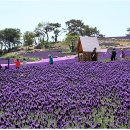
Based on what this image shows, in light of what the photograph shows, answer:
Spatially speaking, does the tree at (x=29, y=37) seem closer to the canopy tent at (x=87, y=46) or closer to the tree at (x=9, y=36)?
the tree at (x=9, y=36)

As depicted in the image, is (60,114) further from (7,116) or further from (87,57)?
(87,57)

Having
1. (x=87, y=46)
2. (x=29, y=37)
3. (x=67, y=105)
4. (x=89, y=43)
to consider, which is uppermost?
(x=89, y=43)

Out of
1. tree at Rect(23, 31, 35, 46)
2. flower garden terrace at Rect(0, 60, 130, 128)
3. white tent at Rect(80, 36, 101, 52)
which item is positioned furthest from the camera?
tree at Rect(23, 31, 35, 46)

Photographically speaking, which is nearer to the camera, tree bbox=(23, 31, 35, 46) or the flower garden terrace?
the flower garden terrace

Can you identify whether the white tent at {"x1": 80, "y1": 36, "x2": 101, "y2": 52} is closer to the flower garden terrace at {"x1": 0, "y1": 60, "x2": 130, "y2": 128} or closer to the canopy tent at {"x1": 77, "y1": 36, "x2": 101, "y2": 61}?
the canopy tent at {"x1": 77, "y1": 36, "x2": 101, "y2": 61}

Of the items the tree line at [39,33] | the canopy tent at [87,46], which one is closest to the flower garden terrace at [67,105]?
the canopy tent at [87,46]

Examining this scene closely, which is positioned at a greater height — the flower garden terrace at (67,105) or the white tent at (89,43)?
the white tent at (89,43)

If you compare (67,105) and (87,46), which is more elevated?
(87,46)

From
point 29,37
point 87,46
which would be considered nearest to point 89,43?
point 87,46

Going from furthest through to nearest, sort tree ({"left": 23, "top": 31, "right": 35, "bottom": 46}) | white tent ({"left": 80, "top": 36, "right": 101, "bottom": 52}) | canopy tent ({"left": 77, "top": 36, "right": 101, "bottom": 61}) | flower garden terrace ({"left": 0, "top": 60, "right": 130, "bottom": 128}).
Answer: tree ({"left": 23, "top": 31, "right": 35, "bottom": 46}), white tent ({"left": 80, "top": 36, "right": 101, "bottom": 52}), canopy tent ({"left": 77, "top": 36, "right": 101, "bottom": 61}), flower garden terrace ({"left": 0, "top": 60, "right": 130, "bottom": 128})

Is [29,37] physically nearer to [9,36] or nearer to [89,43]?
[9,36]

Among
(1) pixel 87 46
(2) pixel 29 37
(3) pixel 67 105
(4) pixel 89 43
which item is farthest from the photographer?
(2) pixel 29 37

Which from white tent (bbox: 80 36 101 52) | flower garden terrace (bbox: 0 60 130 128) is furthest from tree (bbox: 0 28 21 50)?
flower garden terrace (bbox: 0 60 130 128)

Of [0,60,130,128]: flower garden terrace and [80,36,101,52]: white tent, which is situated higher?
[80,36,101,52]: white tent
